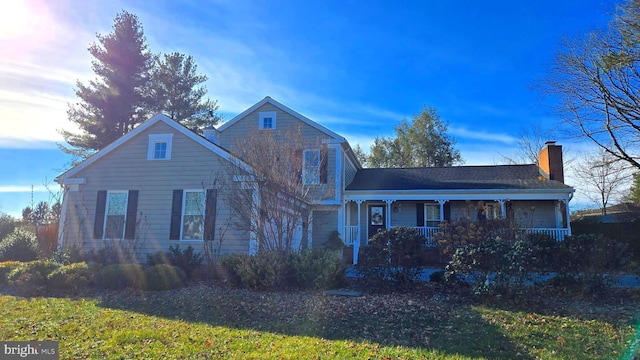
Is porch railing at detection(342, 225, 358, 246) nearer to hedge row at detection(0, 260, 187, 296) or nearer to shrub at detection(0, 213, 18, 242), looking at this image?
hedge row at detection(0, 260, 187, 296)

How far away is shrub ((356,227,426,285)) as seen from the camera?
28.2 feet

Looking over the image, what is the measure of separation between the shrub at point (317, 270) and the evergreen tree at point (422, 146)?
25.4 meters

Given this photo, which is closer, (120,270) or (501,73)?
(120,270)

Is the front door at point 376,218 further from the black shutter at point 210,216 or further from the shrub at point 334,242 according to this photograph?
the black shutter at point 210,216

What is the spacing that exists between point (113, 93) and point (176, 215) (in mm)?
18105

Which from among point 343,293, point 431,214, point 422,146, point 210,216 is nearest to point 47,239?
point 210,216

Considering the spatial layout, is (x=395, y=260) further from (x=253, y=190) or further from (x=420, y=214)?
(x=420, y=214)

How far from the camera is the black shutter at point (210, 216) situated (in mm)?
11914

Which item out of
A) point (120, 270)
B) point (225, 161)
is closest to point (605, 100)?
point (225, 161)

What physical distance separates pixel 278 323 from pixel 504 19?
32.2 feet

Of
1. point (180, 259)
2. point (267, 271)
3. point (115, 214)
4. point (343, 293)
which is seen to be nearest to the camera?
point (343, 293)

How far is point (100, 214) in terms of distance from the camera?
13.0 m

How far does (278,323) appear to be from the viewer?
20.9ft

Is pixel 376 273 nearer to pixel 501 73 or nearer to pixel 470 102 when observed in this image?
pixel 501 73
